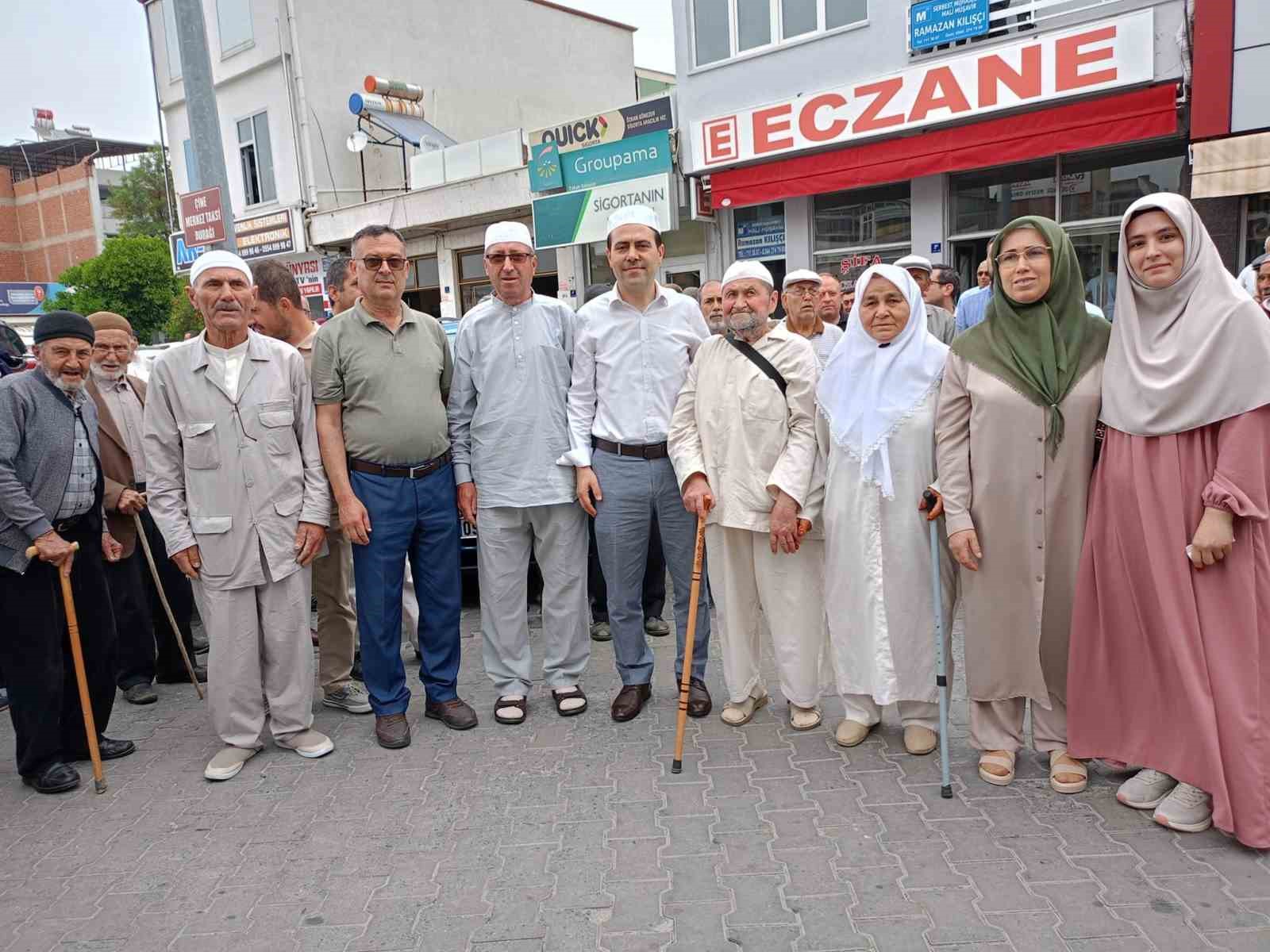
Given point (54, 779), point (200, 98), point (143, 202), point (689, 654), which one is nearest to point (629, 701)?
point (689, 654)

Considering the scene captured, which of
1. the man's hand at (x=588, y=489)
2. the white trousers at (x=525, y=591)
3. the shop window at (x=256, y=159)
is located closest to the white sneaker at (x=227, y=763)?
the white trousers at (x=525, y=591)

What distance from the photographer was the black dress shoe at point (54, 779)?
12.8 ft

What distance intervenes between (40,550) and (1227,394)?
4512 millimetres

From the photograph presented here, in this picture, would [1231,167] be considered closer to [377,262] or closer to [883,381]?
[883,381]

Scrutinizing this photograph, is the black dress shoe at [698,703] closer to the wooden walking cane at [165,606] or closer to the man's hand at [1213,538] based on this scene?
the man's hand at [1213,538]

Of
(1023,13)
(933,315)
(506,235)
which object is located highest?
(1023,13)

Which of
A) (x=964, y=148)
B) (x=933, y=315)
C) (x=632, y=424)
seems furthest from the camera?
(x=964, y=148)

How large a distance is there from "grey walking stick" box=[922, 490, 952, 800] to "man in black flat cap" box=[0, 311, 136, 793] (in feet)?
11.8

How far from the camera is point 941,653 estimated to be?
3594 millimetres

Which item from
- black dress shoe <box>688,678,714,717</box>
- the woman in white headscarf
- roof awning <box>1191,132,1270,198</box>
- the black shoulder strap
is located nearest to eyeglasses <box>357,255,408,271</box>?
the black shoulder strap

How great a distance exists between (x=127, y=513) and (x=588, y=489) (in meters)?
2.48

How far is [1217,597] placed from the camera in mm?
3023

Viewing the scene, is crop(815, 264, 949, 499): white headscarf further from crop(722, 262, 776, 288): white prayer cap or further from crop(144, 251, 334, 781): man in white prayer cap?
crop(144, 251, 334, 781): man in white prayer cap

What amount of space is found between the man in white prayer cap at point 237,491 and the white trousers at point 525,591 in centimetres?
84
